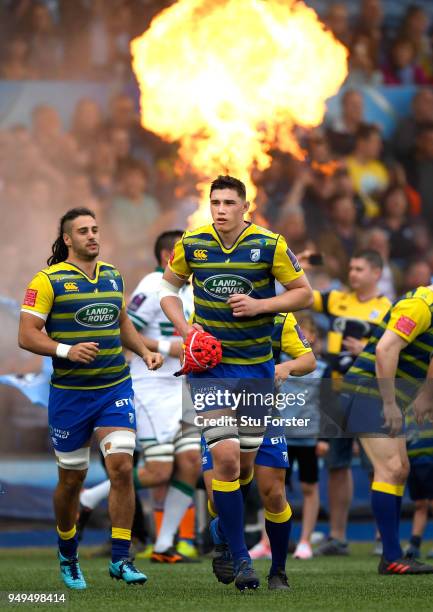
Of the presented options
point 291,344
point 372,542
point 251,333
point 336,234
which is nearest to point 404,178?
point 336,234

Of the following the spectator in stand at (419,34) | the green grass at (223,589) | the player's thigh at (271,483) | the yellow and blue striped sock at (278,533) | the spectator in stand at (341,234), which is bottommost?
the green grass at (223,589)

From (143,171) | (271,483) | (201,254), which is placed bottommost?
(271,483)

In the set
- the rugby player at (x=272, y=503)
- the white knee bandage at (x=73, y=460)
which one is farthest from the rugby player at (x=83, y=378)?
the rugby player at (x=272, y=503)

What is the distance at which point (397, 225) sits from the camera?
15.3 meters

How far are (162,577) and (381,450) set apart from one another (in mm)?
1687

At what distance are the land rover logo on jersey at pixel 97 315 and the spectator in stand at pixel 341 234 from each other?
6769 millimetres

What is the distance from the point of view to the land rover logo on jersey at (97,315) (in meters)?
8.09

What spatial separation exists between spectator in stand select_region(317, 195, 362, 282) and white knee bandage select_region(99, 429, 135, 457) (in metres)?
6.97

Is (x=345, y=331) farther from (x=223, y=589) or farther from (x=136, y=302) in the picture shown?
(x=223, y=589)

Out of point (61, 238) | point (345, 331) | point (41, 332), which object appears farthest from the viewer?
point (345, 331)

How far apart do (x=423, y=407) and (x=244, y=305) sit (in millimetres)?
1726

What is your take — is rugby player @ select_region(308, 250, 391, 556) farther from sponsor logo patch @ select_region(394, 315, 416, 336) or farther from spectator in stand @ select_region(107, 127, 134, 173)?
spectator in stand @ select_region(107, 127, 134, 173)

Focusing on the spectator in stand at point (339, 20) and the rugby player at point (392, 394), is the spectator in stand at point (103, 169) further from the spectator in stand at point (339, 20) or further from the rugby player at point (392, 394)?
the rugby player at point (392, 394)

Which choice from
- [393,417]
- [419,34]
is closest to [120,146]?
[419,34]
